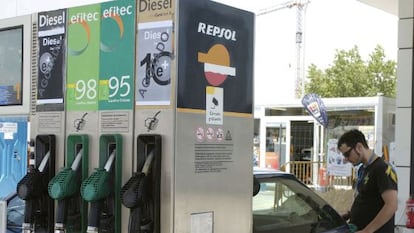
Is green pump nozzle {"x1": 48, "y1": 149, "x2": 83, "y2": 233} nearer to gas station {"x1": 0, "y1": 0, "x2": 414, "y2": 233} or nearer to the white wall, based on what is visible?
gas station {"x1": 0, "y1": 0, "x2": 414, "y2": 233}

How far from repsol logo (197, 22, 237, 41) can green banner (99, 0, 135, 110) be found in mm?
319

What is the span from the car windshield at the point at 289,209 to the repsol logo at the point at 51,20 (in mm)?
2414

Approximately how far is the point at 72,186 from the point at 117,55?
65 cm

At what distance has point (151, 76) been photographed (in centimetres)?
250

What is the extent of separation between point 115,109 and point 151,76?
0.26 meters

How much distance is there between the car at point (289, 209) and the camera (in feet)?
15.4

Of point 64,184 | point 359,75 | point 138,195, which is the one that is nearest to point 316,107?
point 64,184

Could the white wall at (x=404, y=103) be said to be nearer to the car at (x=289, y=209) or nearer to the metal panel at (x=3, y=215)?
the car at (x=289, y=209)

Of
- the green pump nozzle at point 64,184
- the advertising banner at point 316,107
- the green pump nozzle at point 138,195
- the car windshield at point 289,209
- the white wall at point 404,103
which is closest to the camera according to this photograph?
the green pump nozzle at point 138,195

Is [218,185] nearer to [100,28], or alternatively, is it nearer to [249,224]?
[249,224]

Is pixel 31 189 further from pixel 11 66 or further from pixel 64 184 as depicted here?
pixel 11 66

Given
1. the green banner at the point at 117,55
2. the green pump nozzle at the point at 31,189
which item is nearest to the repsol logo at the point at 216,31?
the green banner at the point at 117,55

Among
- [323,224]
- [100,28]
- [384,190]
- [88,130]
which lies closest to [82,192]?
[88,130]

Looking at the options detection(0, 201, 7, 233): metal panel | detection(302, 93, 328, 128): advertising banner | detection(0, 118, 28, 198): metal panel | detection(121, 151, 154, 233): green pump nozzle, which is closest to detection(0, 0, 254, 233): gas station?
detection(121, 151, 154, 233): green pump nozzle
